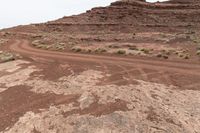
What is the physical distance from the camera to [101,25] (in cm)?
6975

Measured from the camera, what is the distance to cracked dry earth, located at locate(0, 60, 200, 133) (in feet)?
42.9

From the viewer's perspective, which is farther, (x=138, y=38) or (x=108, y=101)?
(x=138, y=38)

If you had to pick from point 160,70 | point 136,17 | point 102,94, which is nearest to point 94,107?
point 102,94

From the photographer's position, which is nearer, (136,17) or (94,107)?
(94,107)

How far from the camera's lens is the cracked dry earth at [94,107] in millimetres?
13086

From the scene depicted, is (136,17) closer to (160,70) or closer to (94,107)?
(160,70)

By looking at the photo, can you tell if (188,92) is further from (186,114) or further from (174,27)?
(174,27)

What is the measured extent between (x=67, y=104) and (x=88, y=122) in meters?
2.24

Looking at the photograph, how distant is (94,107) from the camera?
1466 centimetres

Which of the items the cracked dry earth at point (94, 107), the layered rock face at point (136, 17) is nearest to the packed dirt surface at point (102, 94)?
the cracked dry earth at point (94, 107)

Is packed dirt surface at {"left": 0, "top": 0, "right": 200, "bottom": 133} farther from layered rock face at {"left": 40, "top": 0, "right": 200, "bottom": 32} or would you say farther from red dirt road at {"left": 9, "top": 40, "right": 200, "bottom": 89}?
layered rock face at {"left": 40, "top": 0, "right": 200, "bottom": 32}

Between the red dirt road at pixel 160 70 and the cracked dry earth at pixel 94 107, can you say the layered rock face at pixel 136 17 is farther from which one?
the cracked dry earth at pixel 94 107

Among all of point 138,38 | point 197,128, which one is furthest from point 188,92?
point 138,38

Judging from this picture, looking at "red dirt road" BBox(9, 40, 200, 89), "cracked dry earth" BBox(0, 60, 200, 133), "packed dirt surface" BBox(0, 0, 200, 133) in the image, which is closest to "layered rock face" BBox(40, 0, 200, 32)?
"packed dirt surface" BBox(0, 0, 200, 133)
